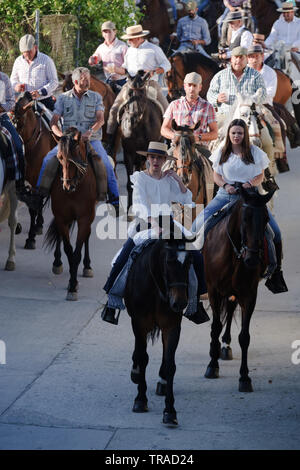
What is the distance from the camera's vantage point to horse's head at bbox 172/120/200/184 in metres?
12.1

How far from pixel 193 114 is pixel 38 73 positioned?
335cm

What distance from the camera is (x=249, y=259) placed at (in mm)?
8977

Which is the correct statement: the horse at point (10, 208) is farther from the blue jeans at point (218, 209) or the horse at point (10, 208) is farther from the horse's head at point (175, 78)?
the horse's head at point (175, 78)

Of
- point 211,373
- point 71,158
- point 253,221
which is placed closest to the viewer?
point 253,221

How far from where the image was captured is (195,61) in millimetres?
22359

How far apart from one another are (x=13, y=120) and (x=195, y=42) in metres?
11.5

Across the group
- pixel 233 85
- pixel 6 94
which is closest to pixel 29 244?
pixel 6 94

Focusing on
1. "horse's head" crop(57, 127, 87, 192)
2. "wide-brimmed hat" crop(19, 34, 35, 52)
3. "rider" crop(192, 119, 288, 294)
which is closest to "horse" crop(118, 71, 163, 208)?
"wide-brimmed hat" crop(19, 34, 35, 52)

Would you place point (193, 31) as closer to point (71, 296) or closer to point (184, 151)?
point (184, 151)

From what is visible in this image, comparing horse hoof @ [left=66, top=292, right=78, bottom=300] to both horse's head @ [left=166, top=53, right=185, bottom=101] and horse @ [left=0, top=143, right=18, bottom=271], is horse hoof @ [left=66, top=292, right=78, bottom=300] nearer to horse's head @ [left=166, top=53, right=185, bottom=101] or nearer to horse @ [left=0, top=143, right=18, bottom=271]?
horse @ [left=0, top=143, right=18, bottom=271]

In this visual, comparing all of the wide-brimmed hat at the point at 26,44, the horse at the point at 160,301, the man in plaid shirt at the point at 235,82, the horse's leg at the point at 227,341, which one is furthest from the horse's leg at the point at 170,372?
the wide-brimmed hat at the point at 26,44

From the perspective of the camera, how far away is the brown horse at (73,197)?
12172 mm
